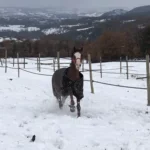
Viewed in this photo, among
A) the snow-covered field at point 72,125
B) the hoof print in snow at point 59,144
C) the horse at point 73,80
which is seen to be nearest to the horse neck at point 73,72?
the horse at point 73,80

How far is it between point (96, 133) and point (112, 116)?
60.5 inches

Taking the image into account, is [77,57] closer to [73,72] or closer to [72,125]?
[73,72]

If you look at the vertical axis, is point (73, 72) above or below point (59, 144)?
above

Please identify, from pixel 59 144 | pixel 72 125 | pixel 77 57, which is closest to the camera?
pixel 59 144

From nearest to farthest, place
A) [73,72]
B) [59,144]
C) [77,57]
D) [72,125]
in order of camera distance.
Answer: [59,144] → [72,125] → [77,57] → [73,72]

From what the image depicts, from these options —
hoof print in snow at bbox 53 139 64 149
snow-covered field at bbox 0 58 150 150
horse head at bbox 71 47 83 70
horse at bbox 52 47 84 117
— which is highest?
horse head at bbox 71 47 83 70

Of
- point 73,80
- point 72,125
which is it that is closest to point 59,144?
point 72,125

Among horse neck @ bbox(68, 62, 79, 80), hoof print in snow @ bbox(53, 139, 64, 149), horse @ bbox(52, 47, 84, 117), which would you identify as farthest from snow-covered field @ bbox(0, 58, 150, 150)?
horse neck @ bbox(68, 62, 79, 80)

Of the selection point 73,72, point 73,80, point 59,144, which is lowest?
point 59,144

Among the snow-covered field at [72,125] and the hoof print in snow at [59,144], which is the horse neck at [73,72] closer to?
the snow-covered field at [72,125]

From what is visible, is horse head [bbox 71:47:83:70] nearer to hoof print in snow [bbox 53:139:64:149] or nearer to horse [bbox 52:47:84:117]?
horse [bbox 52:47:84:117]

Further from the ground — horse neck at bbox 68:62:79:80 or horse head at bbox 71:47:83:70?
horse head at bbox 71:47:83:70

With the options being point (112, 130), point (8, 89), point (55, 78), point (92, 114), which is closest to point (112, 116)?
point (92, 114)

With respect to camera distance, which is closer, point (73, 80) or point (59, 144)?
point (59, 144)
